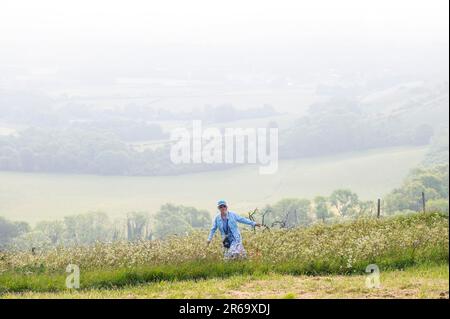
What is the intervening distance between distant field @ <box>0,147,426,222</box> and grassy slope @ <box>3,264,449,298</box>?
10271cm

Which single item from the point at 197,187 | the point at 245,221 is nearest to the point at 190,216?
the point at 197,187

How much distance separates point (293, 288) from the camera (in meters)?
13.5

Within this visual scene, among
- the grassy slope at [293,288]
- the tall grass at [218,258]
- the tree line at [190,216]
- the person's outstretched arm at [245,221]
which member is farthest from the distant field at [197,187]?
the grassy slope at [293,288]

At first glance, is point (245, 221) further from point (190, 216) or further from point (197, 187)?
point (197, 187)

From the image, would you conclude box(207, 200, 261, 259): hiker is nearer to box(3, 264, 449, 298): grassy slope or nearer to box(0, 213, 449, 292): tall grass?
box(0, 213, 449, 292): tall grass

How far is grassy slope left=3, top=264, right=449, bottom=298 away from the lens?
12406 mm

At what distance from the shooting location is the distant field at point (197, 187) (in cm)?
12431

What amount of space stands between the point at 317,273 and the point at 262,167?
154686 mm

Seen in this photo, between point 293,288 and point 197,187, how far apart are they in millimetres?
129330

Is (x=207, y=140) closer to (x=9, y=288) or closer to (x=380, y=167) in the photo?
(x=380, y=167)

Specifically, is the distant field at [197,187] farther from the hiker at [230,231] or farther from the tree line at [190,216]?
the hiker at [230,231]

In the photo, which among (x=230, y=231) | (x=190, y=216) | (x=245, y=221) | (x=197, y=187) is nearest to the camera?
(x=245, y=221)

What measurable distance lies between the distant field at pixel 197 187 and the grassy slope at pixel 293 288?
102709 millimetres
